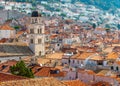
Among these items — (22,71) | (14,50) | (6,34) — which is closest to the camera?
(22,71)

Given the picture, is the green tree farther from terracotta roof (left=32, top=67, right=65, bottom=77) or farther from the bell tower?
the bell tower

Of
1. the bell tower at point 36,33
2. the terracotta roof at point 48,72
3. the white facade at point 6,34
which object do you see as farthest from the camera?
the white facade at point 6,34

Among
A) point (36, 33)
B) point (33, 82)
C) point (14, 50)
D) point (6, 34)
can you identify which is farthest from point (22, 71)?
point (6, 34)

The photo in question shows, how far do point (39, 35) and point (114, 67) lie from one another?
2016 cm

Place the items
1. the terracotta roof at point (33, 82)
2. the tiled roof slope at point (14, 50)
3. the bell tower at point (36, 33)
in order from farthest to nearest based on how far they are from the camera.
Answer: the bell tower at point (36, 33) → the tiled roof slope at point (14, 50) → the terracotta roof at point (33, 82)

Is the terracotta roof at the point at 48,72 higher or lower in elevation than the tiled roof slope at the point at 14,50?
higher

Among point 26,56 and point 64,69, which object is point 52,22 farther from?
point 64,69

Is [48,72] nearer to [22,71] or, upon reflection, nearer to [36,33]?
[22,71]

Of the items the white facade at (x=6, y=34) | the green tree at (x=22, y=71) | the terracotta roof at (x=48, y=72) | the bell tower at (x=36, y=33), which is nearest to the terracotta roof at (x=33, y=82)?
the green tree at (x=22, y=71)

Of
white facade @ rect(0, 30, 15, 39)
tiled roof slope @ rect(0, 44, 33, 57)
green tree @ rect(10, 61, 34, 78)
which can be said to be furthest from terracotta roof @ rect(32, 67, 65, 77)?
white facade @ rect(0, 30, 15, 39)

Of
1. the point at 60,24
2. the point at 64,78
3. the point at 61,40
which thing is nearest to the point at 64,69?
the point at 64,78

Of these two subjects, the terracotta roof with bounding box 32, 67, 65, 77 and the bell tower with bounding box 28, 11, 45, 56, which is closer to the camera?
the terracotta roof with bounding box 32, 67, 65, 77

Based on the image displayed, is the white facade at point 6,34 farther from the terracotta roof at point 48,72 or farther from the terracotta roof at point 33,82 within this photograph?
the terracotta roof at point 33,82

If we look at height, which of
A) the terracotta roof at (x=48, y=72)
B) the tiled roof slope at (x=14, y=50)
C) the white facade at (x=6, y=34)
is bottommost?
the white facade at (x=6, y=34)
